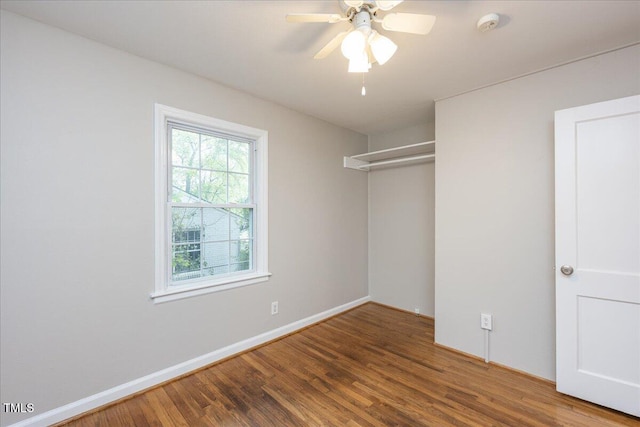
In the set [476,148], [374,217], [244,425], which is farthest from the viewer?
[374,217]

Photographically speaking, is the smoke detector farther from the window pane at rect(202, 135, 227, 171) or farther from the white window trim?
the window pane at rect(202, 135, 227, 171)

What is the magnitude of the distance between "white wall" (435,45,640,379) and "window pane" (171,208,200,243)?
2.37 metres

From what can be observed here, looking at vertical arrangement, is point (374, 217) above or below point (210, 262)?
above

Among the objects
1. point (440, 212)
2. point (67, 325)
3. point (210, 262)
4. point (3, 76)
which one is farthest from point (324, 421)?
point (3, 76)

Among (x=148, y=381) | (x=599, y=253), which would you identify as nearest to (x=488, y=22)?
(x=599, y=253)

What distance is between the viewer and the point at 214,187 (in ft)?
8.50

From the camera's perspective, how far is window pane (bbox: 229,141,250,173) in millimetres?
2730

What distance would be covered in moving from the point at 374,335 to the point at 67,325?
2.67 metres

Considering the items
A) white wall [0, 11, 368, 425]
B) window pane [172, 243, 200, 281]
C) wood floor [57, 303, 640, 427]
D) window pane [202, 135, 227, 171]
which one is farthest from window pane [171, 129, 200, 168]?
wood floor [57, 303, 640, 427]

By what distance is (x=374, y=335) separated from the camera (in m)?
3.05

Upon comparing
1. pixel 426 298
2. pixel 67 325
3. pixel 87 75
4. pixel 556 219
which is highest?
pixel 87 75

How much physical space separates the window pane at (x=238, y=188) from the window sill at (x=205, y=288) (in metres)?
0.78

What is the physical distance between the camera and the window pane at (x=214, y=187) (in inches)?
99.2

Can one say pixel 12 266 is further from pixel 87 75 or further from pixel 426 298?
pixel 426 298
